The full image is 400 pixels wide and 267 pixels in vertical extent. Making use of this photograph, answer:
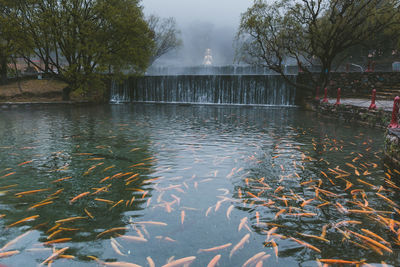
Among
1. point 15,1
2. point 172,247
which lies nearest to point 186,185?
point 172,247

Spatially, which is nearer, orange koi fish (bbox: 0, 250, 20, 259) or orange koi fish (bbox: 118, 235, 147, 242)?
orange koi fish (bbox: 0, 250, 20, 259)

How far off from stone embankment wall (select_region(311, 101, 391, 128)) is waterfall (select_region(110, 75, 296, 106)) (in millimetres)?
8257

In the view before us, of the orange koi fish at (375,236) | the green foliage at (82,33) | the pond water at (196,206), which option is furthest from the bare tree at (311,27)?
the orange koi fish at (375,236)

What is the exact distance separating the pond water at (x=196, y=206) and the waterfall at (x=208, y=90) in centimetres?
2129

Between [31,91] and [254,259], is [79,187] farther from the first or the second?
[31,91]

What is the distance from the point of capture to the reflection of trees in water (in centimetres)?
333

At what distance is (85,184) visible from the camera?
473 centimetres

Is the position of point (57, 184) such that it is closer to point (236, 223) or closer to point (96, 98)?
point (236, 223)

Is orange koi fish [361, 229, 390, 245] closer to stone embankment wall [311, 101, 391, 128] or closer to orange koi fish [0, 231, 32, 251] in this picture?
orange koi fish [0, 231, 32, 251]

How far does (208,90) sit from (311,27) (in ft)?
42.1

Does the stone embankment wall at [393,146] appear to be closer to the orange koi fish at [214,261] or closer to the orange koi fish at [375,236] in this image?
the orange koi fish at [375,236]

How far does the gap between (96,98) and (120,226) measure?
91.2 feet

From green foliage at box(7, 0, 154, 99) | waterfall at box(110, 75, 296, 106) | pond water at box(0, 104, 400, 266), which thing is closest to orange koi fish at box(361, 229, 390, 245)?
pond water at box(0, 104, 400, 266)

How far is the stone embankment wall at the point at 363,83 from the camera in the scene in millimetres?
23500
